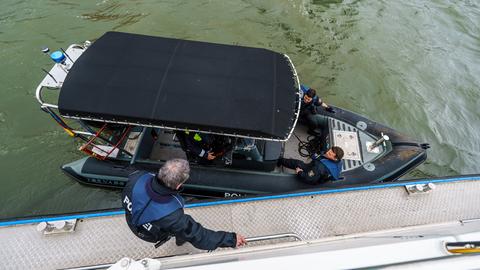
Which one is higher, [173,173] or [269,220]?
[173,173]

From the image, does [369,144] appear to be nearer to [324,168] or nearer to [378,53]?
[324,168]

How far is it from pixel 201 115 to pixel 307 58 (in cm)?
486

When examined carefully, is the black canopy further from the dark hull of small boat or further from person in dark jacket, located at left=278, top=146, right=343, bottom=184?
the dark hull of small boat

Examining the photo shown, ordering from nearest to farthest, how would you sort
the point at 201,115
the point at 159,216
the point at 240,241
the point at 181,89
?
the point at 159,216 < the point at 240,241 < the point at 201,115 < the point at 181,89

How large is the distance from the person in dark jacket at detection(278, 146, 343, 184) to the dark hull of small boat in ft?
0.43

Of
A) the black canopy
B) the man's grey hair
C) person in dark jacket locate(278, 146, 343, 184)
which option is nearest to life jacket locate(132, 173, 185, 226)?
the man's grey hair

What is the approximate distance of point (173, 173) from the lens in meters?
2.08

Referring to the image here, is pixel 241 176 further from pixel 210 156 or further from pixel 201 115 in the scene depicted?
pixel 201 115

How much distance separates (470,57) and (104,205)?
958cm

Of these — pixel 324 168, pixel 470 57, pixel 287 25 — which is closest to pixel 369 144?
pixel 324 168

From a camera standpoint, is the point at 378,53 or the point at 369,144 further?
the point at 378,53

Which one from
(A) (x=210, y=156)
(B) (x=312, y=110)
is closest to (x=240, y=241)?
(A) (x=210, y=156)

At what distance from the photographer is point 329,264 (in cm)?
163

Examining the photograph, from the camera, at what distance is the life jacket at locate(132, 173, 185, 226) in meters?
2.20
